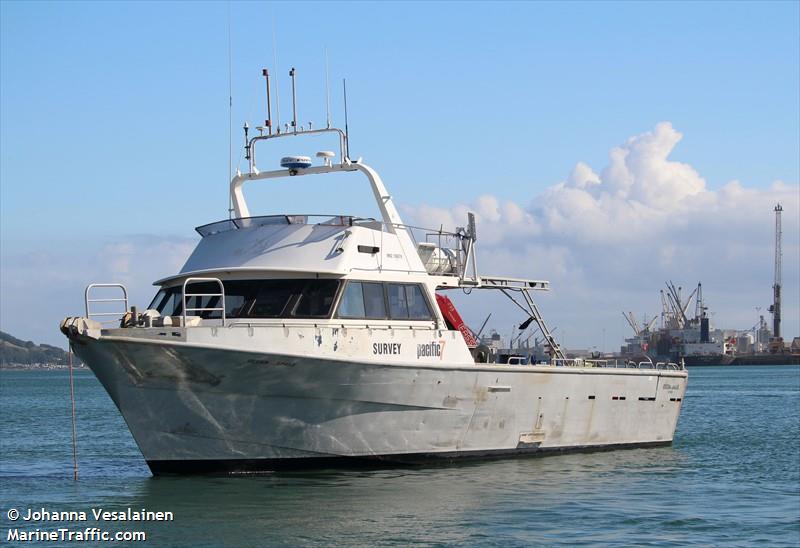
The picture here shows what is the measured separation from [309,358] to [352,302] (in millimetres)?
1576

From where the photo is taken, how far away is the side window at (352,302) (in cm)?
1709

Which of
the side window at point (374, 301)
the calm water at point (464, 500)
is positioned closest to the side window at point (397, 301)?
the side window at point (374, 301)

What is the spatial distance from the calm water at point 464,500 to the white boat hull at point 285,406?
1.17 feet

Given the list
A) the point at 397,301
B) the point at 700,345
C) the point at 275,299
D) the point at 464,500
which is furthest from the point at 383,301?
the point at 700,345

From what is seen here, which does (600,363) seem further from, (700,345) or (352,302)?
(700,345)

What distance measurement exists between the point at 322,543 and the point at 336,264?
5.50 m

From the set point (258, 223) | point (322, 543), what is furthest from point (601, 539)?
point (258, 223)

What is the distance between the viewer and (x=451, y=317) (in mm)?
19406

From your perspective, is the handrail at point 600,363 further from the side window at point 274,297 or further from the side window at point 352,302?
the side window at point 274,297

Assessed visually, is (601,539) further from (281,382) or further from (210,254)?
(210,254)

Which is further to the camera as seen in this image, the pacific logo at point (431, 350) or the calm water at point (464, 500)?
the pacific logo at point (431, 350)

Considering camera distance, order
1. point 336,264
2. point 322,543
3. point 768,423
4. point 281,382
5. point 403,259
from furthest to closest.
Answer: point 768,423, point 403,259, point 336,264, point 281,382, point 322,543

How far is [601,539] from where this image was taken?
1306cm

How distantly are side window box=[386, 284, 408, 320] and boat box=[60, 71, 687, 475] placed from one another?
22mm
